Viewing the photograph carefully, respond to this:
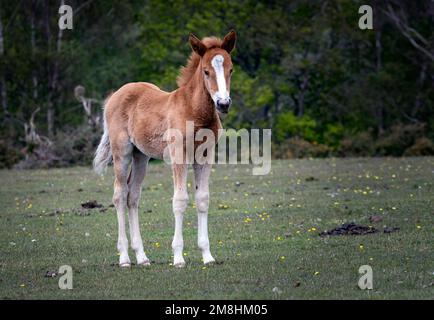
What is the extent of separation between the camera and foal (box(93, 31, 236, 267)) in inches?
456

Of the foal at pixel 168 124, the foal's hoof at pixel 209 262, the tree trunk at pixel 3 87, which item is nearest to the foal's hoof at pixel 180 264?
the foal at pixel 168 124

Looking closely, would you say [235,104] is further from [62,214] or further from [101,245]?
[101,245]

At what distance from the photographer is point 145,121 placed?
1241 cm

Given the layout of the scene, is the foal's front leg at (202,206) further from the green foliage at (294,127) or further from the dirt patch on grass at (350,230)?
the green foliage at (294,127)

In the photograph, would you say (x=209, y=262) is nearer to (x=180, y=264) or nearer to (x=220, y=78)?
(x=180, y=264)

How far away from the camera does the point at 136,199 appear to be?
12703mm

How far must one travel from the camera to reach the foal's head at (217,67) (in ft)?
36.3

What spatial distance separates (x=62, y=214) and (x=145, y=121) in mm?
6426

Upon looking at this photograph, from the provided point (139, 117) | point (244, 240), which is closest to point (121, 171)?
point (139, 117)

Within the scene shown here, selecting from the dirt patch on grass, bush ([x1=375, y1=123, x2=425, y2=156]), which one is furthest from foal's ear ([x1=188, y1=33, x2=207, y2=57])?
bush ([x1=375, y1=123, x2=425, y2=156])

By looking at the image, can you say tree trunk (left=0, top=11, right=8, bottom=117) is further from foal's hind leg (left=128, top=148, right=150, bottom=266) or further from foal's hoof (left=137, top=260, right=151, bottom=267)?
foal's hoof (left=137, top=260, right=151, bottom=267)

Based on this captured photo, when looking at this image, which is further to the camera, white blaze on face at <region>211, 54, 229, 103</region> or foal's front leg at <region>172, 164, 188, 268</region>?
foal's front leg at <region>172, 164, 188, 268</region>
